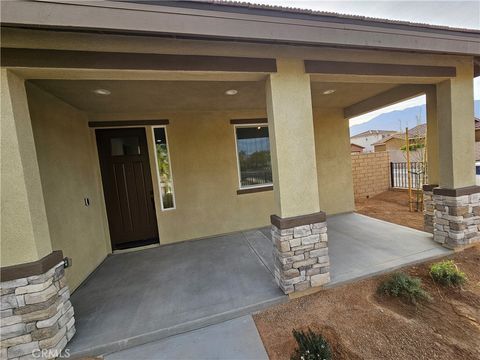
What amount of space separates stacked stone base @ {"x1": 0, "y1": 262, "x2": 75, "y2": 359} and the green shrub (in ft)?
14.2

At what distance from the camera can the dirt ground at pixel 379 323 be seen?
175cm

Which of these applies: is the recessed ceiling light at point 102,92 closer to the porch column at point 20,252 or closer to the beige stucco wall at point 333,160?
the porch column at point 20,252

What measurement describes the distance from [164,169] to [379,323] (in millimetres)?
4235

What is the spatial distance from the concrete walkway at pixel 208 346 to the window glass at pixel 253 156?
3163 mm

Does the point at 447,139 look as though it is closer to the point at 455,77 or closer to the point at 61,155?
the point at 455,77

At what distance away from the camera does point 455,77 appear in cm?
304

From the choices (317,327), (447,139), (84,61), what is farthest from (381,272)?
(84,61)

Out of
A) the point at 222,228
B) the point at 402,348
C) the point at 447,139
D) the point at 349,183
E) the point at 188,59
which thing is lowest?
the point at 402,348

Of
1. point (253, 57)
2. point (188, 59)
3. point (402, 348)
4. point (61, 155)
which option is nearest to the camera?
point (402, 348)

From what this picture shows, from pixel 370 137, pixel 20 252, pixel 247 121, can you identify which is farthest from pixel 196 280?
pixel 370 137

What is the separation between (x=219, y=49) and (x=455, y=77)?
3627mm

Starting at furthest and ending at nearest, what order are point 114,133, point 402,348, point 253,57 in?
point 114,133 < point 253,57 < point 402,348

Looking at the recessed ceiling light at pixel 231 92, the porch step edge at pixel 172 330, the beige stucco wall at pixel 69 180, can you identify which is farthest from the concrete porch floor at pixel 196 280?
the recessed ceiling light at pixel 231 92

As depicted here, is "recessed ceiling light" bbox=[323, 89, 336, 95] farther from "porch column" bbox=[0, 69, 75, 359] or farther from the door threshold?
the door threshold
